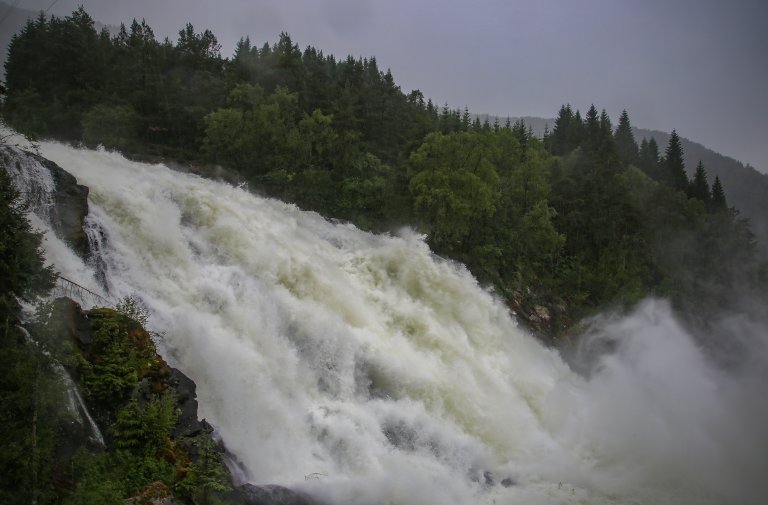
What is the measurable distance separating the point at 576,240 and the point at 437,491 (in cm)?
3060

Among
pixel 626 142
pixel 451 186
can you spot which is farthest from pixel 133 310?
pixel 626 142

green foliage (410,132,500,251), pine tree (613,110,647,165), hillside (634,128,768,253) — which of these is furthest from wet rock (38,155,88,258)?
hillside (634,128,768,253)

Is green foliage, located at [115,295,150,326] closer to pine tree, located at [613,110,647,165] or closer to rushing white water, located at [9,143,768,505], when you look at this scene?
rushing white water, located at [9,143,768,505]

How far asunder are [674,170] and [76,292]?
8107cm

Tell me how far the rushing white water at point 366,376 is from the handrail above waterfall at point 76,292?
0.56m

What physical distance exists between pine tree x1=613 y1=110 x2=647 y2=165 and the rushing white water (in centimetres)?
5607

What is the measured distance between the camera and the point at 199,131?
3588 cm

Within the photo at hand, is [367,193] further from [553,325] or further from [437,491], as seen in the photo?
[437,491]

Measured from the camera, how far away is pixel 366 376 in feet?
58.5

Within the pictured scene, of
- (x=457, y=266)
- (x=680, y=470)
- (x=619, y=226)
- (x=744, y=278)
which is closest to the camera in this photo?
(x=680, y=470)

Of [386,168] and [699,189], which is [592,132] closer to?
[699,189]

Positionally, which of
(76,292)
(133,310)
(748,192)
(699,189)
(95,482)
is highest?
(748,192)

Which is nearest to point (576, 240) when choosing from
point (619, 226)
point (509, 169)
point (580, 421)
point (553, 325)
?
point (619, 226)

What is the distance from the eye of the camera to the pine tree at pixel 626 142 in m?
76.1
